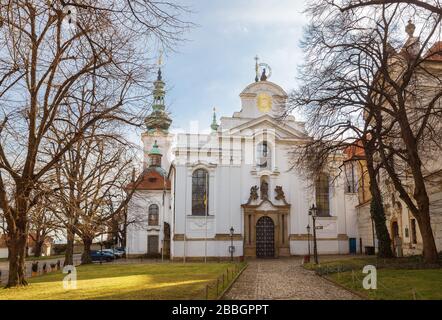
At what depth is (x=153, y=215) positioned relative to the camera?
52.1 metres

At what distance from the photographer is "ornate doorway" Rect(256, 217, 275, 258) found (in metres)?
41.6

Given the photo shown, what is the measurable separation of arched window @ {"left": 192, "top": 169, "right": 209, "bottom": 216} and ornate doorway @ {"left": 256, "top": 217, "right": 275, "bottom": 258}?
5518 mm

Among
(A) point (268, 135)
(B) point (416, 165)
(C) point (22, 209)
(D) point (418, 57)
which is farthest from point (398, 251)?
(C) point (22, 209)

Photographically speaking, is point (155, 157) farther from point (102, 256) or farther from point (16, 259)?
point (16, 259)

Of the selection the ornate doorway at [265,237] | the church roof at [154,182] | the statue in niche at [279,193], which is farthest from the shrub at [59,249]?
the statue in niche at [279,193]

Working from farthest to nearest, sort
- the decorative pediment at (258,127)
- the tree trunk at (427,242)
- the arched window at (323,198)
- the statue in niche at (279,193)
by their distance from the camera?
the arched window at (323,198), the decorative pediment at (258,127), the statue in niche at (279,193), the tree trunk at (427,242)

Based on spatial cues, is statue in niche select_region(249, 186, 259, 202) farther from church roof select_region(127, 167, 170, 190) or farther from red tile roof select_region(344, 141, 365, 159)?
church roof select_region(127, 167, 170, 190)

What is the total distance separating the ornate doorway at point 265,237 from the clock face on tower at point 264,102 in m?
11.1

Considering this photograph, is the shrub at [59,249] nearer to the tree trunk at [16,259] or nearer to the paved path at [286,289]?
the paved path at [286,289]

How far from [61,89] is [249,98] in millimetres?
30173

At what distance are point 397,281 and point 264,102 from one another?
29913 mm

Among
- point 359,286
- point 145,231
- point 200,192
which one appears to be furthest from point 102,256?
point 359,286

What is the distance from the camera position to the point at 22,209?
16.8 metres

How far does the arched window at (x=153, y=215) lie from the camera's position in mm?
51656
